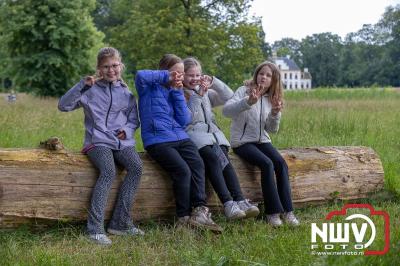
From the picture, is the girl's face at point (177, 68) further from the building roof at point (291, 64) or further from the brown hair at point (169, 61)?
the building roof at point (291, 64)

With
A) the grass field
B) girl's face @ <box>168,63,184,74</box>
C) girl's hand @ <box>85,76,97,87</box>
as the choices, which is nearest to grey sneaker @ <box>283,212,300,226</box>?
the grass field

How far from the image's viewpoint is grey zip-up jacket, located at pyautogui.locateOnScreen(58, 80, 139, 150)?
482cm

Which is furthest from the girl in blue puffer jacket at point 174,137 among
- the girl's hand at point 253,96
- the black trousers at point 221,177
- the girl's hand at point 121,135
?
the girl's hand at point 253,96

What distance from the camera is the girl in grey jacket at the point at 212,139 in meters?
4.98

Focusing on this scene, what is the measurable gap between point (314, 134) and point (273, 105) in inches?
171

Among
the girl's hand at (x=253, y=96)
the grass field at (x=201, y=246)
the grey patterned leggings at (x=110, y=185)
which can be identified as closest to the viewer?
the grass field at (x=201, y=246)

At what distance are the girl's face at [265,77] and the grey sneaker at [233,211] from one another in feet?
4.47

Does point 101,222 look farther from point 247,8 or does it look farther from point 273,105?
point 247,8

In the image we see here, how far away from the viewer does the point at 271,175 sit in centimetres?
528

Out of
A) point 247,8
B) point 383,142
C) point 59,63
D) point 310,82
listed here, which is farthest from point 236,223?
point 310,82

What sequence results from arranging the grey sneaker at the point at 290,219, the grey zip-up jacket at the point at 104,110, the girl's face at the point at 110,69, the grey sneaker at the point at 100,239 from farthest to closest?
the grey sneaker at the point at 290,219
the girl's face at the point at 110,69
the grey zip-up jacket at the point at 104,110
the grey sneaker at the point at 100,239

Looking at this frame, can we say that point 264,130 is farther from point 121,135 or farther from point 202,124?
point 121,135

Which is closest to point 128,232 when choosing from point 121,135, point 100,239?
point 100,239

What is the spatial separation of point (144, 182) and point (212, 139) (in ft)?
2.55
